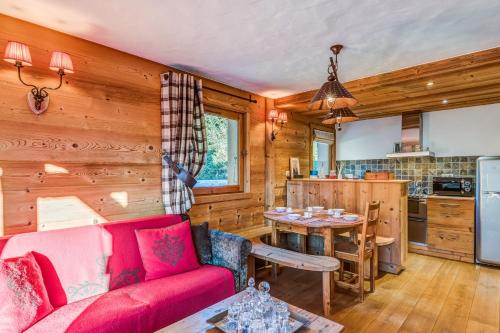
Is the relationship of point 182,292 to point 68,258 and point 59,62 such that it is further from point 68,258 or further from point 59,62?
point 59,62

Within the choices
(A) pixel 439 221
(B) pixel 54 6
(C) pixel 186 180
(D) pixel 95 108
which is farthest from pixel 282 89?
(A) pixel 439 221

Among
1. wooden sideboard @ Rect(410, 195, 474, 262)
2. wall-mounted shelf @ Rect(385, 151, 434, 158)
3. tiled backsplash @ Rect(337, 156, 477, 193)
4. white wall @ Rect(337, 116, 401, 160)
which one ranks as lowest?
wooden sideboard @ Rect(410, 195, 474, 262)

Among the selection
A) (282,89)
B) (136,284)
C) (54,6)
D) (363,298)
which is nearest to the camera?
(54,6)

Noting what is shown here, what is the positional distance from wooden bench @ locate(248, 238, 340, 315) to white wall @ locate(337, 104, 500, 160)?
3.51 m

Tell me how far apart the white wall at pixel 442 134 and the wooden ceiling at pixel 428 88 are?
19cm

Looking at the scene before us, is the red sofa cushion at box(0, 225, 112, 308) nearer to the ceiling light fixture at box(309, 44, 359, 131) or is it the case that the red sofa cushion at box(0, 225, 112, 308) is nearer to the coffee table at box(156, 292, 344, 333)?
the coffee table at box(156, 292, 344, 333)

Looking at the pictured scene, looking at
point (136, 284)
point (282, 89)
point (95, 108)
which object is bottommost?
point (136, 284)

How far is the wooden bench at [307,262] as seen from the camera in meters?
2.52

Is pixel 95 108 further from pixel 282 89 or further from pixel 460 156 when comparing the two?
pixel 460 156

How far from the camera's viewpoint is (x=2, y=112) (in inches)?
82.4

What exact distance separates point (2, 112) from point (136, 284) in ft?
5.30

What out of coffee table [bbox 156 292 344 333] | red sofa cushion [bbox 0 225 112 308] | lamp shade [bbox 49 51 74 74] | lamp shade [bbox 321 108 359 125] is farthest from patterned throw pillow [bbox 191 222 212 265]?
lamp shade [bbox 321 108 359 125]

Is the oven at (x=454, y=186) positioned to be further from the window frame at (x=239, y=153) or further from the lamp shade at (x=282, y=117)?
the window frame at (x=239, y=153)

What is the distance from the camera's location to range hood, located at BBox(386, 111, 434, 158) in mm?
4930
